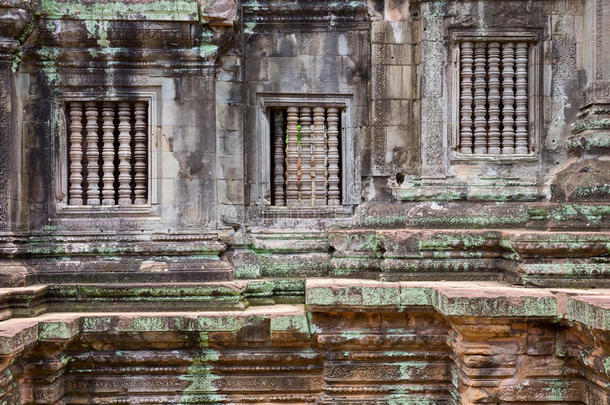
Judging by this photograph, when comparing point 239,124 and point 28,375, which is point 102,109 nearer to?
point 239,124

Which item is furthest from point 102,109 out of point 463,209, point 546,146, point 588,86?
point 588,86

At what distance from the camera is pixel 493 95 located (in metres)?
5.69

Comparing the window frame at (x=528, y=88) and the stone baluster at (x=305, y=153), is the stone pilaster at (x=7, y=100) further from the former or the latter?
the window frame at (x=528, y=88)

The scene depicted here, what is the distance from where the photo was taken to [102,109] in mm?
5492

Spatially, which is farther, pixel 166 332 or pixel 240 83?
pixel 240 83

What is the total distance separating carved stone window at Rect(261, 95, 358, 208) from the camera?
230 inches

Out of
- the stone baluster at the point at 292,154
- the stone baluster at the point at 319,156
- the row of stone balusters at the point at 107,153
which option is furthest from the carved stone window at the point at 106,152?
the stone baluster at the point at 319,156

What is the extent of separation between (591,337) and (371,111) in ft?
9.85

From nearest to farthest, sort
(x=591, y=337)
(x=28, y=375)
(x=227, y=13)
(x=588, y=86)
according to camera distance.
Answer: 1. (x=591, y=337)
2. (x=28, y=375)
3. (x=227, y=13)
4. (x=588, y=86)

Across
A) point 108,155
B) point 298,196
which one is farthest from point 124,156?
point 298,196

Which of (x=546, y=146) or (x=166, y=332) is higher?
(x=546, y=146)

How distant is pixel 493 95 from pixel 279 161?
7.68ft

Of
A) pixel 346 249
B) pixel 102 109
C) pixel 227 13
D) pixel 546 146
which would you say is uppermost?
pixel 227 13

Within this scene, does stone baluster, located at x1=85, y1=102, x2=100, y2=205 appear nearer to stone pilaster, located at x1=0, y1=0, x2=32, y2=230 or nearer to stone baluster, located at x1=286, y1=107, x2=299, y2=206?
stone pilaster, located at x1=0, y1=0, x2=32, y2=230
